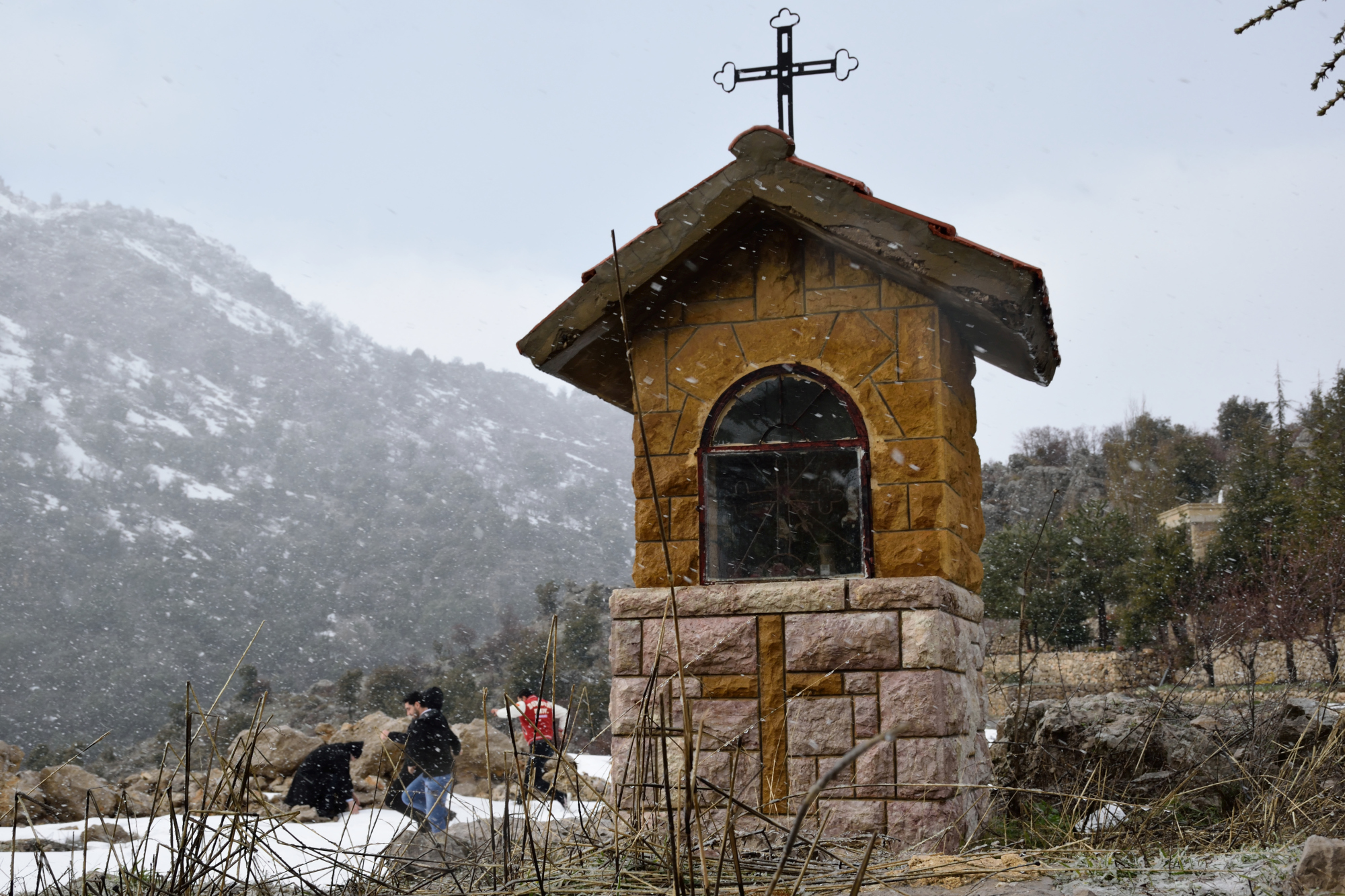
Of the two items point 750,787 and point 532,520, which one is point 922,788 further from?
point 532,520

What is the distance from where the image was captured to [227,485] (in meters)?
95.2

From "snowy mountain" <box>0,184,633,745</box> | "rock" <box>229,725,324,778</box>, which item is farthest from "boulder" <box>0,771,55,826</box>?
"snowy mountain" <box>0,184,633,745</box>

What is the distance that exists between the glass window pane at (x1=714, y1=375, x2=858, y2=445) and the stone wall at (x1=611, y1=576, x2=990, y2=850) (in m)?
0.80

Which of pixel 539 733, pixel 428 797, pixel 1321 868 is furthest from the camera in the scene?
pixel 428 797

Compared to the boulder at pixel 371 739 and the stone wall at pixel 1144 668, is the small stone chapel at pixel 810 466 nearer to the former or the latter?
the boulder at pixel 371 739

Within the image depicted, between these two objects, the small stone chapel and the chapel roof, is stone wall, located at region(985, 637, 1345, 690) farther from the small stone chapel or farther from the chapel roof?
the chapel roof

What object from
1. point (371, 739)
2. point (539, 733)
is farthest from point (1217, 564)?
point (539, 733)

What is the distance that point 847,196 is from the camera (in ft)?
16.4

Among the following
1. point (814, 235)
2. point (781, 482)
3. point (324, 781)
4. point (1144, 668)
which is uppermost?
point (814, 235)

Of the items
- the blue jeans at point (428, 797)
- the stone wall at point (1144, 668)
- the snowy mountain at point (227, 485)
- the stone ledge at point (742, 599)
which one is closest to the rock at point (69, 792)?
the blue jeans at point (428, 797)

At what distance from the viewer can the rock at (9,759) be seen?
45.6 feet

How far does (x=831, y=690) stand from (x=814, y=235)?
7.56 ft

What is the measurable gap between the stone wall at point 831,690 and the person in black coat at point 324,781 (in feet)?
18.9

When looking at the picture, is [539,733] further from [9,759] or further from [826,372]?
[9,759]
